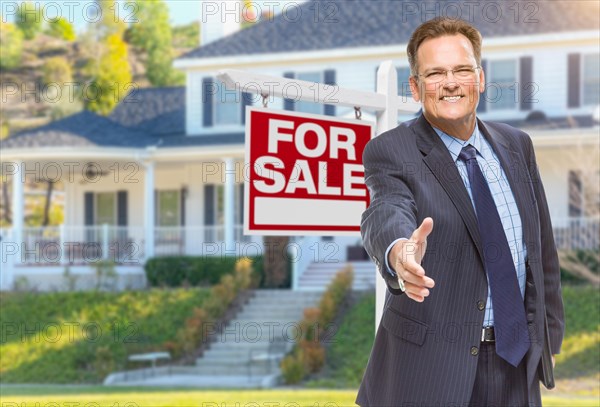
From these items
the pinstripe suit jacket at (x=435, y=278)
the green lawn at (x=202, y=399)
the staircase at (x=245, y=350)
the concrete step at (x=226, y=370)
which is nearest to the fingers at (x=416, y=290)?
the pinstripe suit jacket at (x=435, y=278)

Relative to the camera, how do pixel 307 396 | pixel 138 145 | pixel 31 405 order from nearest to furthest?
pixel 31 405 → pixel 307 396 → pixel 138 145

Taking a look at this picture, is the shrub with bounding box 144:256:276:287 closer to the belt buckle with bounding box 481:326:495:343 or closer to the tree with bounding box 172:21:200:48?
the belt buckle with bounding box 481:326:495:343

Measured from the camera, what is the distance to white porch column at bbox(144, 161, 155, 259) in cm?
2733

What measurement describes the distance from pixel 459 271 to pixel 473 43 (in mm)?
765

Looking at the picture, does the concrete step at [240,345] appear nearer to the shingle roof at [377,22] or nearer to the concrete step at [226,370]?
the concrete step at [226,370]

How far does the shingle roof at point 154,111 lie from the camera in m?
31.6

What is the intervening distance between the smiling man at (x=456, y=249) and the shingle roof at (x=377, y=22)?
23.4 m

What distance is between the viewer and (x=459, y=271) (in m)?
3.35

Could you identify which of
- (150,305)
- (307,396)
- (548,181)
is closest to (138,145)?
(150,305)

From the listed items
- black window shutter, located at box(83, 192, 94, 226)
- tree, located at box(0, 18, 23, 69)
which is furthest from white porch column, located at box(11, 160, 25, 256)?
tree, located at box(0, 18, 23, 69)

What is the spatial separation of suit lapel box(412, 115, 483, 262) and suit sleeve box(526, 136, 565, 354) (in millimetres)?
396

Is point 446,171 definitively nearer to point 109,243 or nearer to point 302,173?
point 302,173

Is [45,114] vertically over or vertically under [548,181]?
over

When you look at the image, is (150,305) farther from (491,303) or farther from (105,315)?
(491,303)
